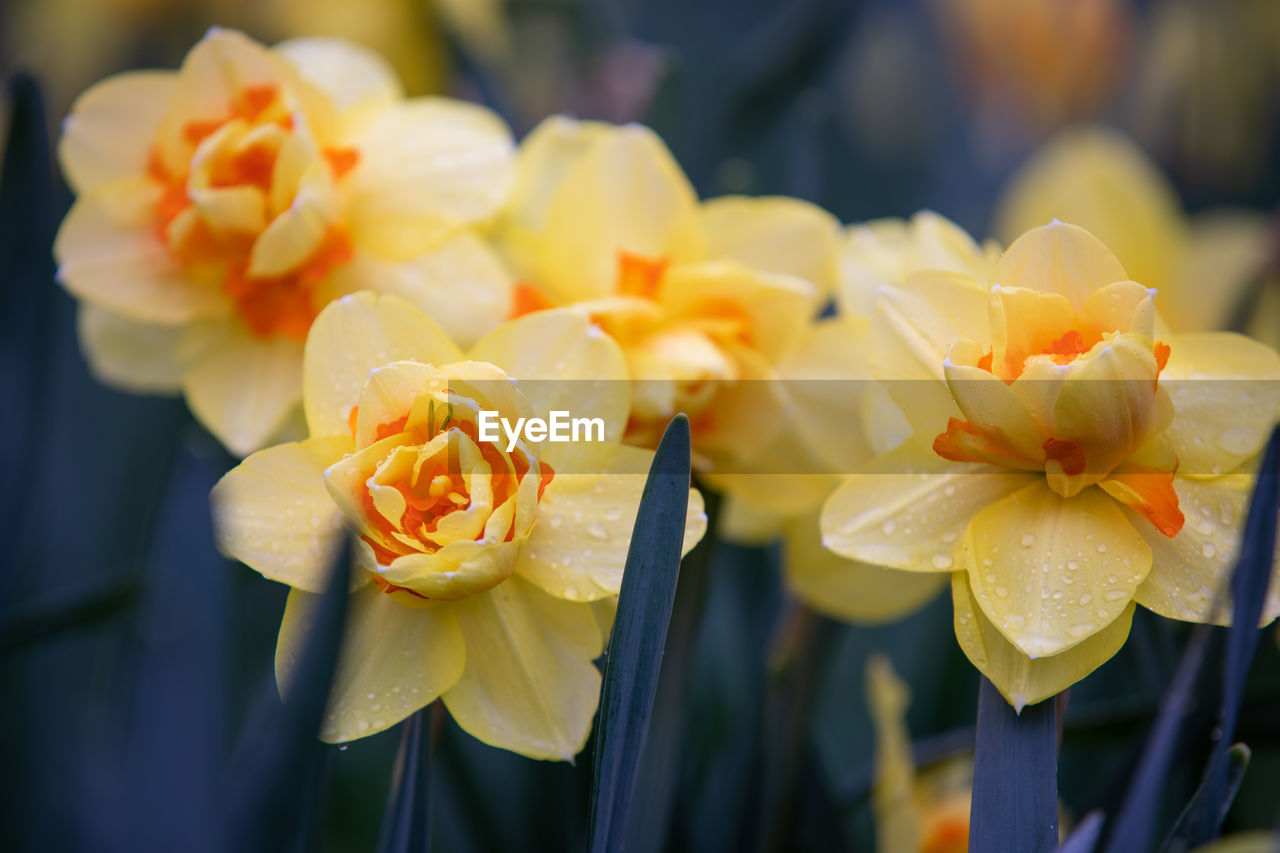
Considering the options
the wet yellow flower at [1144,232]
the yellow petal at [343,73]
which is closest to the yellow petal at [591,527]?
the yellow petal at [343,73]

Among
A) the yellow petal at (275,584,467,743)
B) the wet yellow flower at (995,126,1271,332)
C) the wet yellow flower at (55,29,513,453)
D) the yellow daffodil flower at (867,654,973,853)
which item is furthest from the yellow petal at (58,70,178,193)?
the wet yellow flower at (995,126,1271,332)

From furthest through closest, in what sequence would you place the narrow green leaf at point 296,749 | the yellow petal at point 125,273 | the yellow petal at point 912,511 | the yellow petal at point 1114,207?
the yellow petal at point 1114,207 → the yellow petal at point 125,273 → the yellow petal at point 912,511 → the narrow green leaf at point 296,749

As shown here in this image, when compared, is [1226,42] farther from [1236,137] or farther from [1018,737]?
[1018,737]

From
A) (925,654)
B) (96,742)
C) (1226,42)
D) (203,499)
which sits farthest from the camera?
(1226,42)

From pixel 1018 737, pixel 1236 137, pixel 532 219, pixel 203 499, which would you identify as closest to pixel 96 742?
pixel 203 499

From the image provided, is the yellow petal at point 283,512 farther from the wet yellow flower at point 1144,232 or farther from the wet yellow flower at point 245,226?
the wet yellow flower at point 1144,232

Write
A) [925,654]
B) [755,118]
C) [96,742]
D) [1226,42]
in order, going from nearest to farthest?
[96,742], [925,654], [755,118], [1226,42]
